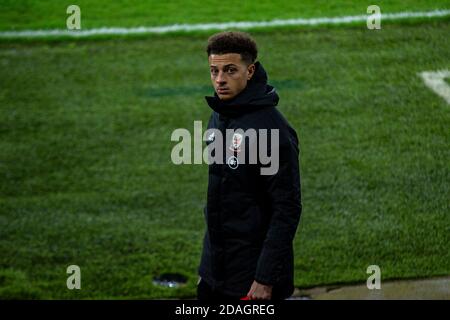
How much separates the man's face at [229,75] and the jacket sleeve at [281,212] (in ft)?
1.17

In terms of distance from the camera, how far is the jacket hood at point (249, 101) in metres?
4.18

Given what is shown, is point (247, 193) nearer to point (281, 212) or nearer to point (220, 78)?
point (281, 212)

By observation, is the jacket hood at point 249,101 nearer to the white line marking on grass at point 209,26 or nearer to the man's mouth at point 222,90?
the man's mouth at point 222,90

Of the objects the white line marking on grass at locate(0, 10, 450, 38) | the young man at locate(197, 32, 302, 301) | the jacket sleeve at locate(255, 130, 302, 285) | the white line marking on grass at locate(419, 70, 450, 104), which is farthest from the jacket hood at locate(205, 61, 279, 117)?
the white line marking on grass at locate(0, 10, 450, 38)

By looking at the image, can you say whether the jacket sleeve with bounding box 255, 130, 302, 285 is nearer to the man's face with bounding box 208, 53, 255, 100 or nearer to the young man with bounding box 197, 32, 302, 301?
the young man with bounding box 197, 32, 302, 301

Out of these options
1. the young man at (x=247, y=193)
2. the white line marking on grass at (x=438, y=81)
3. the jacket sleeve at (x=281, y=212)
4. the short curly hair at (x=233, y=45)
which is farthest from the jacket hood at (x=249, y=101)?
the white line marking on grass at (x=438, y=81)

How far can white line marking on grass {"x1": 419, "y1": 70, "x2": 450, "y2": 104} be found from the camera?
9.91m

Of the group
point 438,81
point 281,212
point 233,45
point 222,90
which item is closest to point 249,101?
point 222,90

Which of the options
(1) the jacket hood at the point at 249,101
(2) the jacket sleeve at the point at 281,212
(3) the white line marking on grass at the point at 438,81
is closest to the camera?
(2) the jacket sleeve at the point at 281,212

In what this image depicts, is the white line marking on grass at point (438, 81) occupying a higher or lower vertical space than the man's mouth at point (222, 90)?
higher

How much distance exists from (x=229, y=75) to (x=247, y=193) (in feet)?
1.89

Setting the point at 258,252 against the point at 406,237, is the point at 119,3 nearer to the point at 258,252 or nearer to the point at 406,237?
the point at 406,237

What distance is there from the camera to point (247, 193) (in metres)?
4.16

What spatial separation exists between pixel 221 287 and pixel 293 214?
0.55m
